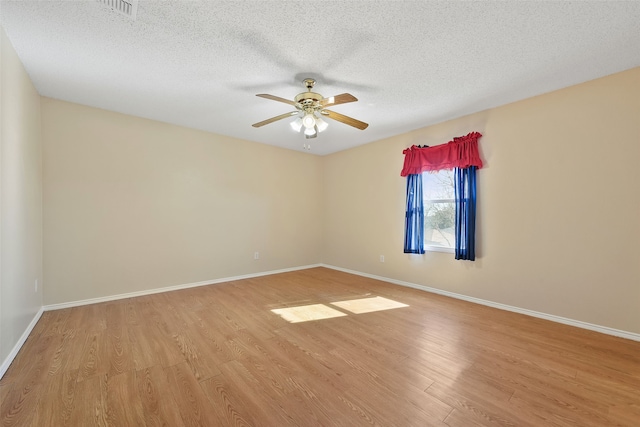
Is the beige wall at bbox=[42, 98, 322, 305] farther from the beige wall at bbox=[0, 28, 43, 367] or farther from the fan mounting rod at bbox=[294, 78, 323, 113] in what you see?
the fan mounting rod at bbox=[294, 78, 323, 113]

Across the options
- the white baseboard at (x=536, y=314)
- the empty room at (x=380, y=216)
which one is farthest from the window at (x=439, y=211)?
the white baseboard at (x=536, y=314)

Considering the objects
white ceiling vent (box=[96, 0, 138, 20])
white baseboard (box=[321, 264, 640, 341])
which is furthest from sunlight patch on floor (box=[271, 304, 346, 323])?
white ceiling vent (box=[96, 0, 138, 20])

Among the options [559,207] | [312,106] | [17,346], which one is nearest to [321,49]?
[312,106]

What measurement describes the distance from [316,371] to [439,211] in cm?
309

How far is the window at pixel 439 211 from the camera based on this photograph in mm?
3885

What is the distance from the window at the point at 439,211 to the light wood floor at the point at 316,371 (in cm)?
113

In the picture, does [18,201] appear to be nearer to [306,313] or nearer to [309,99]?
[309,99]

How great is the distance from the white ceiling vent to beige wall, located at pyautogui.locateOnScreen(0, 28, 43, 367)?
0.99 meters

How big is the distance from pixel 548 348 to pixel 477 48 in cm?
268

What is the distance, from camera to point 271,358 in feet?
6.91

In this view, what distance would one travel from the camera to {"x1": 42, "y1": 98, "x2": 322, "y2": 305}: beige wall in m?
3.24

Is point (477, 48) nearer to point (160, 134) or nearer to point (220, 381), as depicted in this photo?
point (220, 381)

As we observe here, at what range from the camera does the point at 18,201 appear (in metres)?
2.34

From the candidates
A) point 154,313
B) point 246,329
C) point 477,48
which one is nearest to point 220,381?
point 246,329
